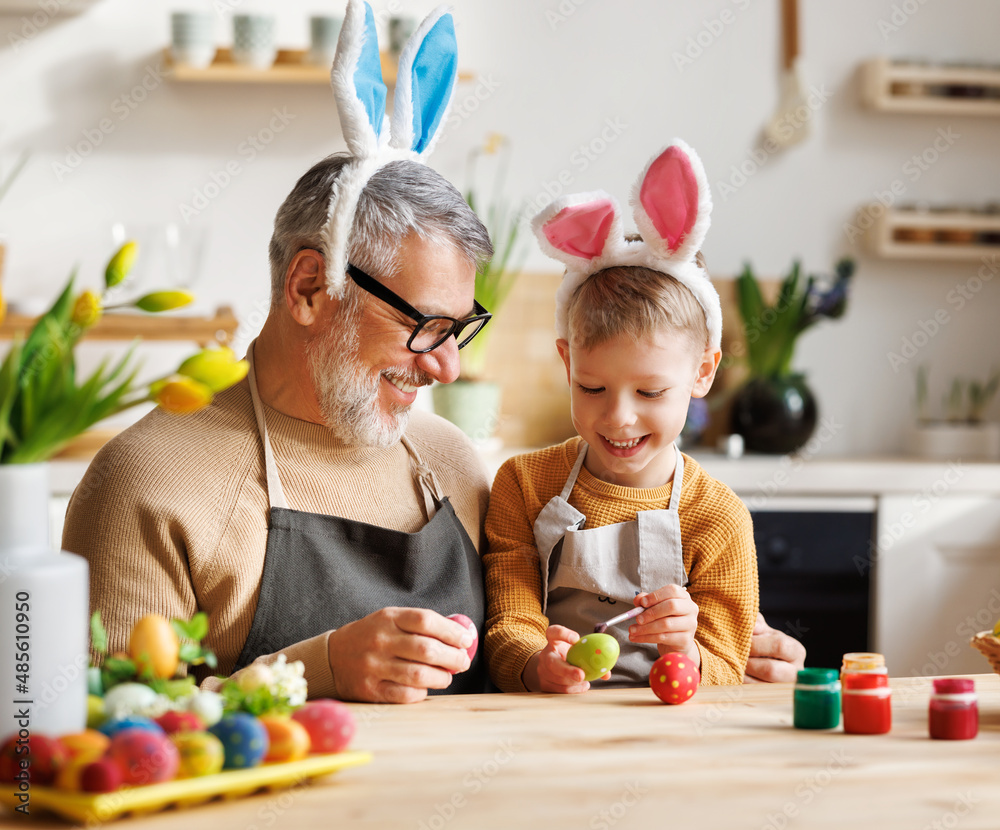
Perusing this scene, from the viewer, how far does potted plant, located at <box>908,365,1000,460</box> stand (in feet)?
11.1

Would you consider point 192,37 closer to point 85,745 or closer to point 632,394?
point 632,394

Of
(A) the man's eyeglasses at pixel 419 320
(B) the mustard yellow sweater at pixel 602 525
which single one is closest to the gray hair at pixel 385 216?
(A) the man's eyeglasses at pixel 419 320

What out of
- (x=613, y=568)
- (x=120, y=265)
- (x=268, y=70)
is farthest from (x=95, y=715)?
(x=268, y=70)

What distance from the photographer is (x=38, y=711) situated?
82cm

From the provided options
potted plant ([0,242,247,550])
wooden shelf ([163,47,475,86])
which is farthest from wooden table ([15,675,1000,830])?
wooden shelf ([163,47,475,86])

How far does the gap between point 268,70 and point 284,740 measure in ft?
8.55

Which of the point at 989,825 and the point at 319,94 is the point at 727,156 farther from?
the point at 989,825

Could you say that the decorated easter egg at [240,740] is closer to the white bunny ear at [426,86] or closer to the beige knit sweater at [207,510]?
the beige knit sweater at [207,510]

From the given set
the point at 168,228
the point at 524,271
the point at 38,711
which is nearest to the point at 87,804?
the point at 38,711

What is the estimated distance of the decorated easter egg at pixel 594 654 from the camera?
1.25 meters

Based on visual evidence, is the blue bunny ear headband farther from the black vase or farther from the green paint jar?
the black vase

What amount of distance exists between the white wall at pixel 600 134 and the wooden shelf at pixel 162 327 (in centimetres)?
30

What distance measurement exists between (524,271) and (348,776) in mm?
2630

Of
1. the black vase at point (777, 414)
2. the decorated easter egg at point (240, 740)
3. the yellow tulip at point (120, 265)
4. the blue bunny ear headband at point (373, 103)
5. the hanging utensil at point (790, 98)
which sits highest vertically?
the hanging utensil at point (790, 98)
